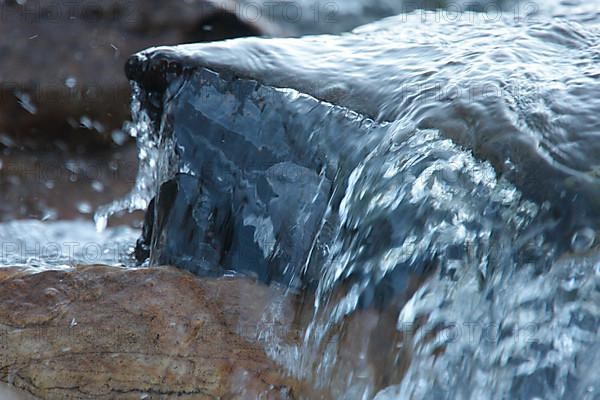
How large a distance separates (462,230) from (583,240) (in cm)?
26

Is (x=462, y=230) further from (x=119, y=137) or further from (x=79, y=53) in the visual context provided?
(x=79, y=53)

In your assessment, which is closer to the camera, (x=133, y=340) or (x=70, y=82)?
(x=133, y=340)

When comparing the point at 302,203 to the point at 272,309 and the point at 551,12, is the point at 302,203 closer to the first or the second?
the point at 272,309

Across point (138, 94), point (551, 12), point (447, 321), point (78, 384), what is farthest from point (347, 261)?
point (551, 12)

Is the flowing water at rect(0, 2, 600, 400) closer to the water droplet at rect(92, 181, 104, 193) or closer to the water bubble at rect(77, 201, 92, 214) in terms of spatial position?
the water bubble at rect(77, 201, 92, 214)

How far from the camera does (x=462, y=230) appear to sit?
77.8 inches

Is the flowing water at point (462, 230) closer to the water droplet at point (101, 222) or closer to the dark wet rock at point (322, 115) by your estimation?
the dark wet rock at point (322, 115)

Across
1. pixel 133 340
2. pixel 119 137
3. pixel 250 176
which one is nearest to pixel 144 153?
pixel 250 176

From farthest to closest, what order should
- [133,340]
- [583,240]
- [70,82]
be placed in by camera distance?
[70,82] < [133,340] < [583,240]

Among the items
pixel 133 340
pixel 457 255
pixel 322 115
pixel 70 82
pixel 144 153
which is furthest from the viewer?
pixel 70 82

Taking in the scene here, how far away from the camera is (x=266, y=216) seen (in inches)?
96.7

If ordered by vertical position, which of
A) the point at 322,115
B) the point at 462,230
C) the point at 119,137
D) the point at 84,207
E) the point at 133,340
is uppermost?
the point at 322,115

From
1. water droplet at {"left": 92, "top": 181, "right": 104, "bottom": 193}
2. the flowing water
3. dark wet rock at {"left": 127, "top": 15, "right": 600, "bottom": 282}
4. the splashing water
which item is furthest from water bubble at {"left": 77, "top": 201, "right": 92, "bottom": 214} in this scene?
the flowing water

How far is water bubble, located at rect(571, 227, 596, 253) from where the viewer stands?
1798 mm
